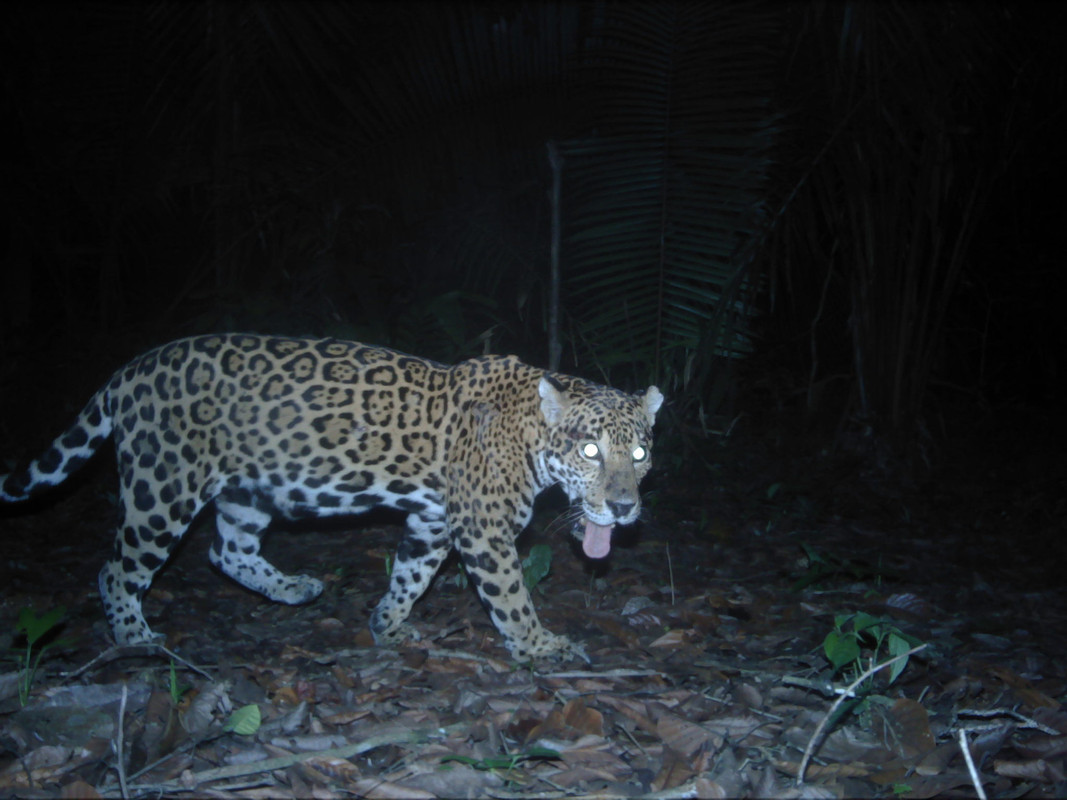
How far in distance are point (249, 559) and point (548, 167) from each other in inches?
147

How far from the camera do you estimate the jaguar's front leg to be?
4781mm

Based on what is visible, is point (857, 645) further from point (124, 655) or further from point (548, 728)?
point (124, 655)

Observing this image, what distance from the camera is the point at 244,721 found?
377 cm

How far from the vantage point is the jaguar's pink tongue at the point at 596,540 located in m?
4.87

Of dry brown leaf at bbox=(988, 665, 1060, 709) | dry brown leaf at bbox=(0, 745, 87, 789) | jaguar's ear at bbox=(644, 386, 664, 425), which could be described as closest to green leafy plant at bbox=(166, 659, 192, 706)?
dry brown leaf at bbox=(0, 745, 87, 789)

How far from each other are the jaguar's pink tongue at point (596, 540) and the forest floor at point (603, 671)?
505 mm

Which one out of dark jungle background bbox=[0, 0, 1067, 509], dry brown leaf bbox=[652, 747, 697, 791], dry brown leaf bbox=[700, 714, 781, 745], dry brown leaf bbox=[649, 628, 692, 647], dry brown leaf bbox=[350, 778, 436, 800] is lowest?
dry brown leaf bbox=[649, 628, 692, 647]

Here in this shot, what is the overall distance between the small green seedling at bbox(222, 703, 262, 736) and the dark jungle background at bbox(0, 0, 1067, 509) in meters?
3.91

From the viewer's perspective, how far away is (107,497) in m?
7.38

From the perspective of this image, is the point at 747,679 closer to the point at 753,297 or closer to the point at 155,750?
the point at 155,750

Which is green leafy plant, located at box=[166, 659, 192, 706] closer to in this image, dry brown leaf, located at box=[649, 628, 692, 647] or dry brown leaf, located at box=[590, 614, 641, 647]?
dry brown leaf, located at box=[590, 614, 641, 647]

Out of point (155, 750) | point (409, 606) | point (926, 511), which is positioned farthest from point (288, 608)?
point (926, 511)

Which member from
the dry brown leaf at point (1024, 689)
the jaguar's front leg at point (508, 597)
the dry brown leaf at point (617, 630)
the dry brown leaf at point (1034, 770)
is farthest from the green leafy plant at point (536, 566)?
the dry brown leaf at point (1034, 770)

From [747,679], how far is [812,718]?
518mm
